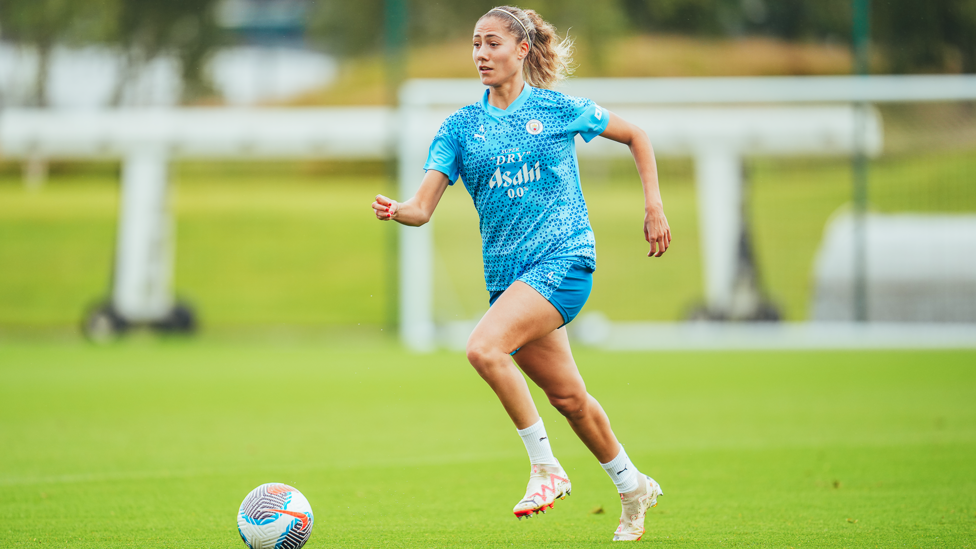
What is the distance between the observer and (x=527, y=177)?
4.48 m

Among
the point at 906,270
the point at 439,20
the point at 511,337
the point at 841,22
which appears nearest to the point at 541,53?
the point at 511,337

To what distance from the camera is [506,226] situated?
178 inches

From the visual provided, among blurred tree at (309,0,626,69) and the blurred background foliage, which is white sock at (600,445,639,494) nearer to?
the blurred background foliage

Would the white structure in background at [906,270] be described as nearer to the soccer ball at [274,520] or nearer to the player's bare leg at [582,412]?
the player's bare leg at [582,412]

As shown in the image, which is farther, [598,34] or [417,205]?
[598,34]

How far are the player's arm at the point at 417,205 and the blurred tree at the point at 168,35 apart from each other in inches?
780

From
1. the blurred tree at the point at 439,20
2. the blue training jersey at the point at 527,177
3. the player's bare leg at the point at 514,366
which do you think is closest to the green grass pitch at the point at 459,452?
the player's bare leg at the point at 514,366

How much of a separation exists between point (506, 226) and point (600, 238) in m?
13.4

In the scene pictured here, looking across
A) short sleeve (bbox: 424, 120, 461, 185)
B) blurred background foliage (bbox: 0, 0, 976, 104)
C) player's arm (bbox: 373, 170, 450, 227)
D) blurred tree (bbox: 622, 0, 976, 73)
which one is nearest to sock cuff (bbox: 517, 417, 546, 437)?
player's arm (bbox: 373, 170, 450, 227)

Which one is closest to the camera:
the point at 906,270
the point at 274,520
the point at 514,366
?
the point at 274,520

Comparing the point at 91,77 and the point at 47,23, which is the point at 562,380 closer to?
the point at 47,23

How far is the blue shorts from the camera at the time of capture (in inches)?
173

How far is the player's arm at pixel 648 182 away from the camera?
4371 millimetres

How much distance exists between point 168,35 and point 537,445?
2079 cm
